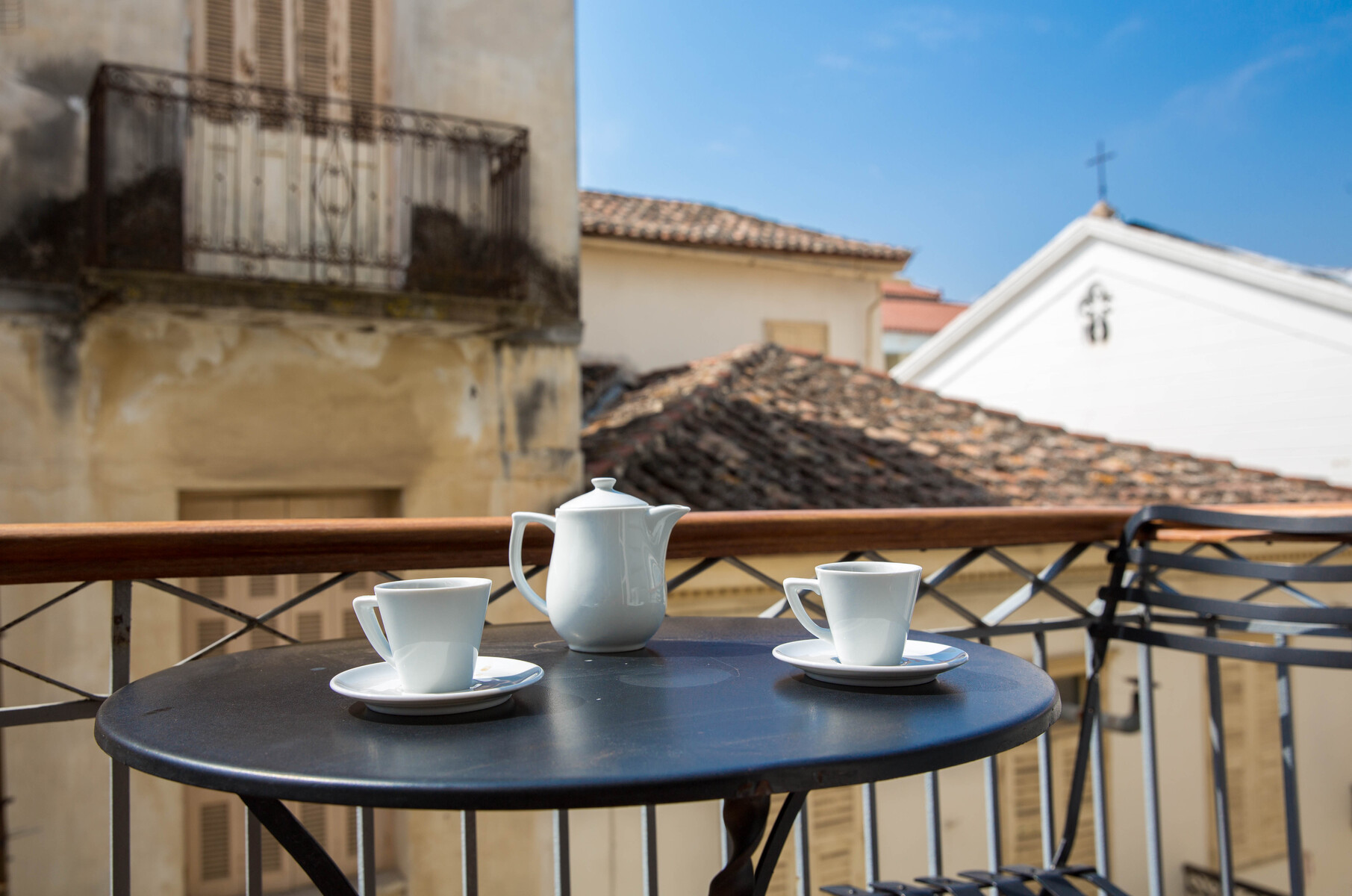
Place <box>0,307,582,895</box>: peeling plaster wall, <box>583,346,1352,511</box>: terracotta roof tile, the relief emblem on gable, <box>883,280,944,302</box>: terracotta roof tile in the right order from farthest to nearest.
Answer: <box>883,280,944,302</box>: terracotta roof tile → the relief emblem on gable → <box>583,346,1352,511</box>: terracotta roof tile → <box>0,307,582,895</box>: peeling plaster wall

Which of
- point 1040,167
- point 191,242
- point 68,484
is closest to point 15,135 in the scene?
point 191,242

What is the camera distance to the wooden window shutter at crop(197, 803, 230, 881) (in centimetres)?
530

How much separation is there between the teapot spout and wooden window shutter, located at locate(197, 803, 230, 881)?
5.17 meters

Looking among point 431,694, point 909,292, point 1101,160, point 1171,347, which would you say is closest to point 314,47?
point 431,694

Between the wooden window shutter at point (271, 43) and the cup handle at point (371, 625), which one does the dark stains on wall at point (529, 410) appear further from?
the cup handle at point (371, 625)

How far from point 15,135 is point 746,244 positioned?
6667 mm

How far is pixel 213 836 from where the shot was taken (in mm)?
5305

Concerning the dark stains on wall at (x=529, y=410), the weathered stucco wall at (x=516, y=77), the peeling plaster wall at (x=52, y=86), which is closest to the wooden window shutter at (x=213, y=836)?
the dark stains on wall at (x=529, y=410)

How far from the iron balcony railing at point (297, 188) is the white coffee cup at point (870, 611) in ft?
16.0

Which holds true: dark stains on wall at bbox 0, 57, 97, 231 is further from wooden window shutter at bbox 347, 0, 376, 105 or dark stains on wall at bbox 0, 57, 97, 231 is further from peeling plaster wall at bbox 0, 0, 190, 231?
wooden window shutter at bbox 347, 0, 376, 105

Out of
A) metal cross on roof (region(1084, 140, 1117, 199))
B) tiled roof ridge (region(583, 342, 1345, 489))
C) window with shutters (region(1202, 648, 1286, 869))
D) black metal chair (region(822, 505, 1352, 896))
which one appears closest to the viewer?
black metal chair (region(822, 505, 1352, 896))

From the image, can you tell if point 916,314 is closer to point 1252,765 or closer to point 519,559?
point 1252,765

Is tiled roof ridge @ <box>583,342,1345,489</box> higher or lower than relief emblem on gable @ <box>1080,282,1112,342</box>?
lower

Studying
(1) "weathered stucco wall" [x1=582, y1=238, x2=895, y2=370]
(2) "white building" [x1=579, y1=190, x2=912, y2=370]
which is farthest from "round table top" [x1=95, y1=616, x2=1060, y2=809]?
(1) "weathered stucco wall" [x1=582, y1=238, x2=895, y2=370]
